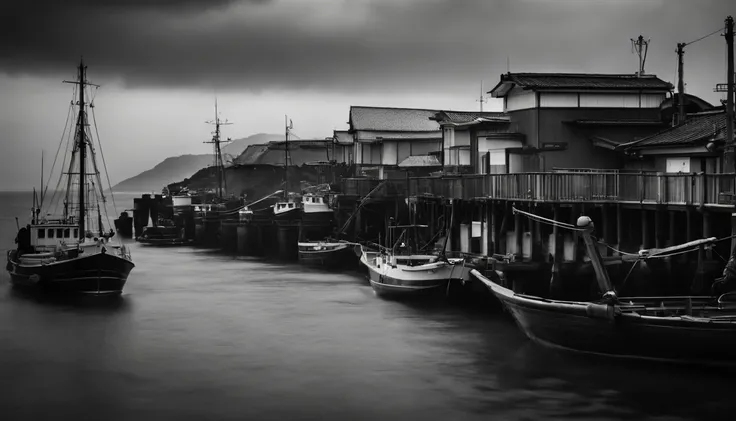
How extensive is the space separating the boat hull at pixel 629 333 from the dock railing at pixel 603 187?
5477mm

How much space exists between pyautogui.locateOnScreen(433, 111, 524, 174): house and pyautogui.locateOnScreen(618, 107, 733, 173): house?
7.15m

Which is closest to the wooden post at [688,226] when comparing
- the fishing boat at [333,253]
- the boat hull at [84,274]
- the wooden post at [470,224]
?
the wooden post at [470,224]

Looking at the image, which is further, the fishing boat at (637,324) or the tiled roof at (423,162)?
the tiled roof at (423,162)

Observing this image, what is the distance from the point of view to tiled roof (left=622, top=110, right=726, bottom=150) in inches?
1342

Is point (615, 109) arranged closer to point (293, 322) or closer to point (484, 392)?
point (293, 322)

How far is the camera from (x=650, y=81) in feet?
158

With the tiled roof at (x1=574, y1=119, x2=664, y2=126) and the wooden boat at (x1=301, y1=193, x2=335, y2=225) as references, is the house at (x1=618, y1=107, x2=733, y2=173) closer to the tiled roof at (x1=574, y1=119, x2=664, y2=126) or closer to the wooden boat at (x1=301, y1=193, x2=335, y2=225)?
the tiled roof at (x1=574, y1=119, x2=664, y2=126)

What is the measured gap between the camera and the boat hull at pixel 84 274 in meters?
44.2

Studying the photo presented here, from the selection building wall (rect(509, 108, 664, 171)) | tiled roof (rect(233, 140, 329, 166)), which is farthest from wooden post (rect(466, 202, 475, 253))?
tiled roof (rect(233, 140, 329, 166))

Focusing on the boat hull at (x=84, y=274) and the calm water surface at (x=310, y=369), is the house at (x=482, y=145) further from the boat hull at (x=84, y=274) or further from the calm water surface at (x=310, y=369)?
the boat hull at (x=84, y=274)

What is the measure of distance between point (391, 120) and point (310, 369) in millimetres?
60047

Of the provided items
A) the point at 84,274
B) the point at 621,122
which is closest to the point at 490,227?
the point at 621,122

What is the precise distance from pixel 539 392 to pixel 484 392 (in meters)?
1.61

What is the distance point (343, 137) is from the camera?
301ft
